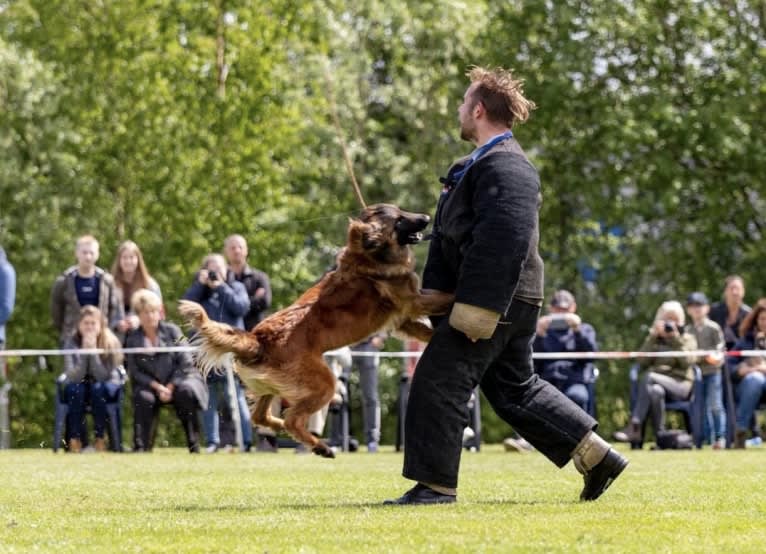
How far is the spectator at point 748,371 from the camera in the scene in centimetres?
1557

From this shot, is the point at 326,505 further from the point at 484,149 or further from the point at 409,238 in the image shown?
the point at 484,149

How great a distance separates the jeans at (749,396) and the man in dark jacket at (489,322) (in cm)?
837

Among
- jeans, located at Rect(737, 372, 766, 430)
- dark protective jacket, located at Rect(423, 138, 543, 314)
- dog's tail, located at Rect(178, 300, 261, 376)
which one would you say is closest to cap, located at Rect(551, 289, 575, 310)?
jeans, located at Rect(737, 372, 766, 430)

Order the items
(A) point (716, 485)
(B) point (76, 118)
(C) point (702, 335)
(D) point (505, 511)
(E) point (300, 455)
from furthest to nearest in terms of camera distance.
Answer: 1. (B) point (76, 118)
2. (C) point (702, 335)
3. (E) point (300, 455)
4. (A) point (716, 485)
5. (D) point (505, 511)

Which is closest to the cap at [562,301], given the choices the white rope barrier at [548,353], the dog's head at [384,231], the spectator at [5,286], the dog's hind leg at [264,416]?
the white rope barrier at [548,353]

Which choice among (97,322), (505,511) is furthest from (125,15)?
(505,511)

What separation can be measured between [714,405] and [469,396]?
352 inches

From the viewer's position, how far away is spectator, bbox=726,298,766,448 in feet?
51.1

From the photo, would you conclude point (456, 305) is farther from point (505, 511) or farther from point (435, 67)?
point (435, 67)

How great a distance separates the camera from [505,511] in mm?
7000

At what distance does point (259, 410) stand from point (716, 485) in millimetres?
2583

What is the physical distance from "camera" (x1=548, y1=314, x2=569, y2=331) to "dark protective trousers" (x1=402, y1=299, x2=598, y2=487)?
799 cm

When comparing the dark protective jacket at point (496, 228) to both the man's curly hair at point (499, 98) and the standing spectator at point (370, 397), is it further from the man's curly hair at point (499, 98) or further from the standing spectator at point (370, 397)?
the standing spectator at point (370, 397)

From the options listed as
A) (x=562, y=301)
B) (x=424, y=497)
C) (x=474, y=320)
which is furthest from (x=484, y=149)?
(x=562, y=301)
